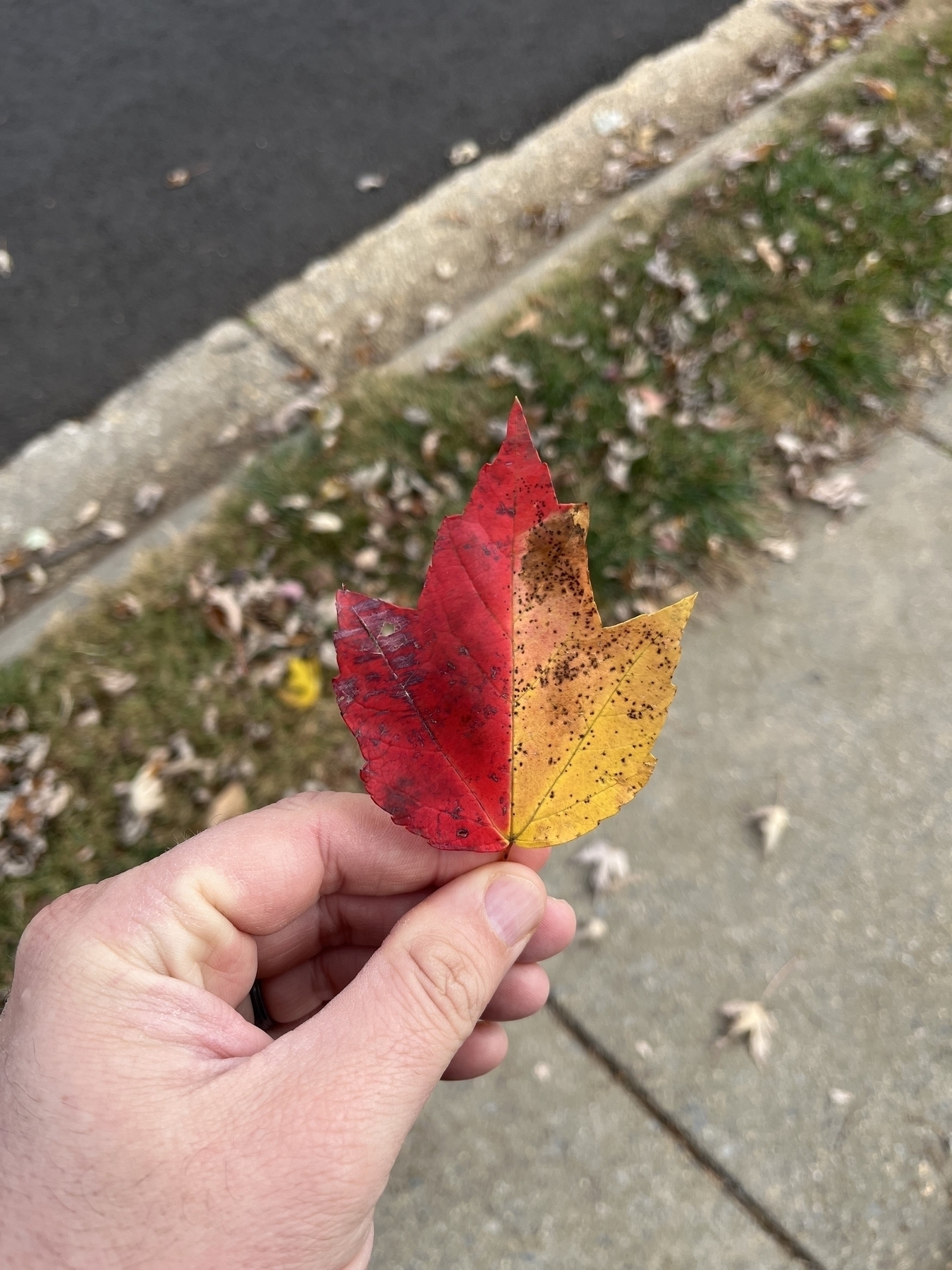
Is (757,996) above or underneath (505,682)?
underneath

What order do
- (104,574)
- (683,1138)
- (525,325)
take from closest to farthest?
(683,1138), (104,574), (525,325)

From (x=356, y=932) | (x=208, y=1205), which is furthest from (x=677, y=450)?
(x=208, y=1205)

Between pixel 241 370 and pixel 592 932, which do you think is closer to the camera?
pixel 592 932

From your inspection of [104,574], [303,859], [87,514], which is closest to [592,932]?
[303,859]

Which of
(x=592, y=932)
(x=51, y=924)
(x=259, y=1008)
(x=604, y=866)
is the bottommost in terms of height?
(x=592, y=932)

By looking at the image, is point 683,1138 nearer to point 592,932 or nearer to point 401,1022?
point 592,932

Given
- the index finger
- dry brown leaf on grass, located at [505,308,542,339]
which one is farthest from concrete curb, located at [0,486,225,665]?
the index finger
